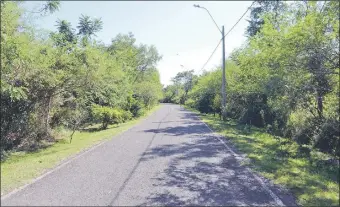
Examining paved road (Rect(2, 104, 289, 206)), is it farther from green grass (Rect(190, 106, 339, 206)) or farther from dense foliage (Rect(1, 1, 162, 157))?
dense foliage (Rect(1, 1, 162, 157))

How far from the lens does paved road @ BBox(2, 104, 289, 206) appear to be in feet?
18.8

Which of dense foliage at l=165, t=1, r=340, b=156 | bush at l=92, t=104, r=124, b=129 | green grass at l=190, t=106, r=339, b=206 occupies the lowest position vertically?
green grass at l=190, t=106, r=339, b=206

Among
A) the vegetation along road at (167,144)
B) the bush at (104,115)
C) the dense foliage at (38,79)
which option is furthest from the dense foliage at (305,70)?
the bush at (104,115)

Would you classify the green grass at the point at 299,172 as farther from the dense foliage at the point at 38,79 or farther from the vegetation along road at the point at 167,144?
the dense foliage at the point at 38,79

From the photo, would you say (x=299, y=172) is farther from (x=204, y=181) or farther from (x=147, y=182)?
(x=147, y=182)

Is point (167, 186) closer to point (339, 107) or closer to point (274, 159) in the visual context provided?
point (274, 159)

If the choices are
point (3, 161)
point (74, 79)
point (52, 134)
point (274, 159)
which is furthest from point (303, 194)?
point (52, 134)

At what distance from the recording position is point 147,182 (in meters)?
7.00

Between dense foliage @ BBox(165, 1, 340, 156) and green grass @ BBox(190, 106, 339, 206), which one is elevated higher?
dense foliage @ BBox(165, 1, 340, 156)

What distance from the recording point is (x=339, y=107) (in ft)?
27.8

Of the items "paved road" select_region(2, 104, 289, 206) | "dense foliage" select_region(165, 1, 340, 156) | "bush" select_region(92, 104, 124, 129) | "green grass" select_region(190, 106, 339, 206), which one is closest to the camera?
"paved road" select_region(2, 104, 289, 206)

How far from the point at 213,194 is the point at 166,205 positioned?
118 centimetres

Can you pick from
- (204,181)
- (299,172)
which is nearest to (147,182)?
(204,181)

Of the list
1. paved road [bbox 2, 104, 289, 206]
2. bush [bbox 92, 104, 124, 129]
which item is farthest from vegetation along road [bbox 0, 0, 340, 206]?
bush [bbox 92, 104, 124, 129]
